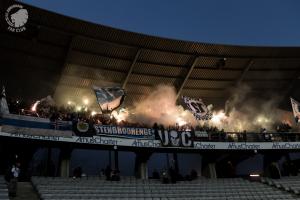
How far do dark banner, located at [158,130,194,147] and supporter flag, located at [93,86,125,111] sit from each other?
148 inches

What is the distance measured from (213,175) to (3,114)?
50.6 feet

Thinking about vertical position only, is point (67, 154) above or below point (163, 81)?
below

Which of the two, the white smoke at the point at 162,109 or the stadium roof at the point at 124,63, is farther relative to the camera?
the white smoke at the point at 162,109

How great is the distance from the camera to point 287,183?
2603 centimetres

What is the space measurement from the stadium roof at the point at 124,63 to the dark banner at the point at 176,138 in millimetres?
7818

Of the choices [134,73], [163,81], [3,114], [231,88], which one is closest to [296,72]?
[231,88]

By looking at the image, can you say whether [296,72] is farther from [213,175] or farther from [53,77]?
[53,77]

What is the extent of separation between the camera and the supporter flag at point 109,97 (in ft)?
86.3

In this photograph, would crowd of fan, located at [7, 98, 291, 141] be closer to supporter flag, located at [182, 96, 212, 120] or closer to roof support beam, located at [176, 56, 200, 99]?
supporter flag, located at [182, 96, 212, 120]

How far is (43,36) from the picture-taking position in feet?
90.0

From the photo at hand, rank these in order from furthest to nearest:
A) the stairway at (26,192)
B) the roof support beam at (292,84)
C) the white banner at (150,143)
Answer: the roof support beam at (292,84) → the white banner at (150,143) → the stairway at (26,192)

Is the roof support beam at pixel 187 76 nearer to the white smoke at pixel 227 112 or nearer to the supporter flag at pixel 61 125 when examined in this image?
the white smoke at pixel 227 112

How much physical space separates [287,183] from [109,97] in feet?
43.4

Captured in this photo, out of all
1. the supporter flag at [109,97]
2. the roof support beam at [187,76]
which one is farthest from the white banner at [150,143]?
the roof support beam at [187,76]
